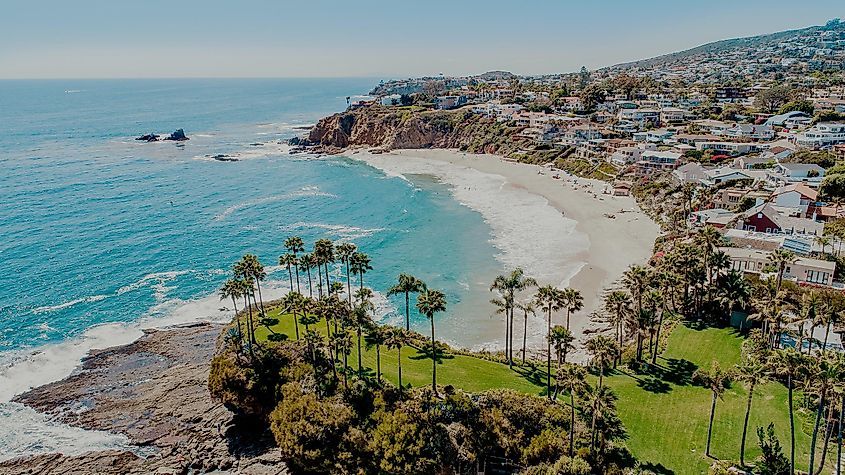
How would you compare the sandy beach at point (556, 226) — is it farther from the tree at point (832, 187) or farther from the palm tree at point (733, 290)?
the tree at point (832, 187)

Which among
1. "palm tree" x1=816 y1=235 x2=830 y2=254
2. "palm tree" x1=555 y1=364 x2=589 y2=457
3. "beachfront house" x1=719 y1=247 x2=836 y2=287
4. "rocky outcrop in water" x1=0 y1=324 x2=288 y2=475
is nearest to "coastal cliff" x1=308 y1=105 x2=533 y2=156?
"palm tree" x1=816 y1=235 x2=830 y2=254

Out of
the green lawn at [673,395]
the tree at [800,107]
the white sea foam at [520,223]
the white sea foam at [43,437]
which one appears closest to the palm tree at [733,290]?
the green lawn at [673,395]

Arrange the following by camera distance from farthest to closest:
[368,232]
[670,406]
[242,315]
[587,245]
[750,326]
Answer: [368,232] < [587,245] < [242,315] < [750,326] < [670,406]

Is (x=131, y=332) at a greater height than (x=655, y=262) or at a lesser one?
lesser

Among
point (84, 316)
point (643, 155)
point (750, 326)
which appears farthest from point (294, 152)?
A: point (750, 326)

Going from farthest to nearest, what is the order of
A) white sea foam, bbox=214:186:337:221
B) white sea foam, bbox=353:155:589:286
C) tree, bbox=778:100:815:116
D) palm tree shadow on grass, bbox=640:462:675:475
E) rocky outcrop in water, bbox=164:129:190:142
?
rocky outcrop in water, bbox=164:129:190:142, tree, bbox=778:100:815:116, white sea foam, bbox=214:186:337:221, white sea foam, bbox=353:155:589:286, palm tree shadow on grass, bbox=640:462:675:475

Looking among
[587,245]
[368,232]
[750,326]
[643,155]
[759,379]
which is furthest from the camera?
[643,155]

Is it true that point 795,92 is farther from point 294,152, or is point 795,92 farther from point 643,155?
point 294,152

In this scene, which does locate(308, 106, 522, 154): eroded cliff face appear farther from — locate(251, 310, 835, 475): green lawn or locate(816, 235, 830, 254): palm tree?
locate(251, 310, 835, 475): green lawn

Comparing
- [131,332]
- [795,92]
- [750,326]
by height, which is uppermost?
[795,92]
